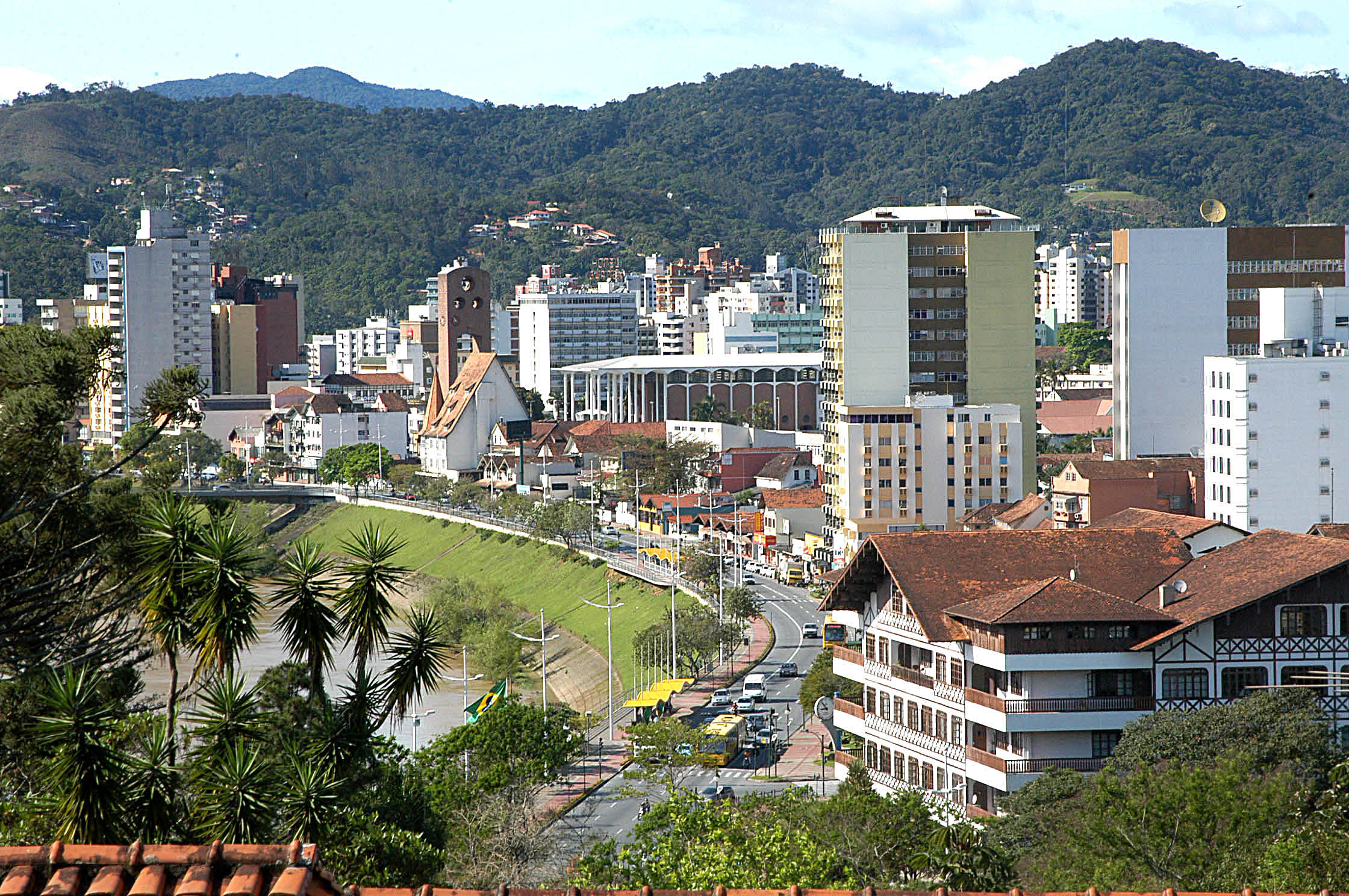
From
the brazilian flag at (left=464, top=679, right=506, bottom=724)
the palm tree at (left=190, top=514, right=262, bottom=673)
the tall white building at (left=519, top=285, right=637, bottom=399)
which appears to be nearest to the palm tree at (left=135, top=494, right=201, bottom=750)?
the palm tree at (left=190, top=514, right=262, bottom=673)

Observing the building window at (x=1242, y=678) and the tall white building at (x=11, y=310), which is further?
the tall white building at (x=11, y=310)

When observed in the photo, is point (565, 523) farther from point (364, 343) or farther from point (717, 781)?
point (364, 343)

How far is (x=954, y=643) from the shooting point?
30.4 meters

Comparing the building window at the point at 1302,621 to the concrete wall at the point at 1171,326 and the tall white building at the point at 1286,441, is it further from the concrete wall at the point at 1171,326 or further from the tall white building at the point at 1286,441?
the concrete wall at the point at 1171,326

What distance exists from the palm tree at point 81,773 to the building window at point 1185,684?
63.7 ft

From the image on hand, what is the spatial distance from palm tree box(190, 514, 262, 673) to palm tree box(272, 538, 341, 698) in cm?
32

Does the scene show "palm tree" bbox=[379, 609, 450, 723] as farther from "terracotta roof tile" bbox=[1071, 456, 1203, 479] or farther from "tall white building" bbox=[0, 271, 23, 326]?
"tall white building" bbox=[0, 271, 23, 326]

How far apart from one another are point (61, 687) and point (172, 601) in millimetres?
1779

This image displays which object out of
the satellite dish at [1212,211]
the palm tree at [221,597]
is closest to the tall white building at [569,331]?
the satellite dish at [1212,211]

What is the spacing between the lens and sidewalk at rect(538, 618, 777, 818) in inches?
1462

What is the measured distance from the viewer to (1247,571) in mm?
29953

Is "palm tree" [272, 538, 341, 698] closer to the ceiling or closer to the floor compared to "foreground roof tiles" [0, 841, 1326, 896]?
closer to the ceiling

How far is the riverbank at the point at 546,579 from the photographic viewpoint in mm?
66562

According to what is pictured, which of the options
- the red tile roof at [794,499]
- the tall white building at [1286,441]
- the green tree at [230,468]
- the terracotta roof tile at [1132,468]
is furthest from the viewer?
the green tree at [230,468]
